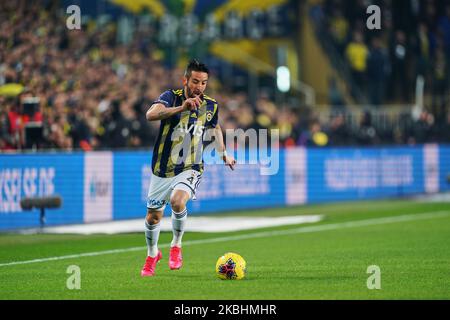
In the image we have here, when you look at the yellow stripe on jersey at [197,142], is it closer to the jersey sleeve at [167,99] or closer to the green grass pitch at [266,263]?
the jersey sleeve at [167,99]

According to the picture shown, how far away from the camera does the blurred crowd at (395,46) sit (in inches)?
1265

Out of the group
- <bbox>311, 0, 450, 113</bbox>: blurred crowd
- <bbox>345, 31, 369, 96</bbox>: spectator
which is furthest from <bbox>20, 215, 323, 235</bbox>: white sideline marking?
<bbox>345, 31, 369, 96</bbox>: spectator

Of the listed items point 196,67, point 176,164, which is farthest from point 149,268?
point 196,67

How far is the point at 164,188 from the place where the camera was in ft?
38.7

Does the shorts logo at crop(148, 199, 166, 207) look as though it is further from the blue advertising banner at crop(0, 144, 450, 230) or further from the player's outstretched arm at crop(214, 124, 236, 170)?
the blue advertising banner at crop(0, 144, 450, 230)

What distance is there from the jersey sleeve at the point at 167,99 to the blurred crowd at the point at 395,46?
68.3ft

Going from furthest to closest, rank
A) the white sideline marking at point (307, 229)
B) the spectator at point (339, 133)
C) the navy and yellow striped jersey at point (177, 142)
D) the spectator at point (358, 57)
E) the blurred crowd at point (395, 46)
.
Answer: the spectator at point (358, 57)
the blurred crowd at point (395, 46)
the spectator at point (339, 133)
the white sideline marking at point (307, 229)
the navy and yellow striped jersey at point (177, 142)

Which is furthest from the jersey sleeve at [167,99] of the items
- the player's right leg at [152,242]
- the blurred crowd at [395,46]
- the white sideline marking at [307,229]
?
the blurred crowd at [395,46]

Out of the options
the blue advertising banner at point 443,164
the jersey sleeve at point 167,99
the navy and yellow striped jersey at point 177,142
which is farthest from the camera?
the blue advertising banner at point 443,164

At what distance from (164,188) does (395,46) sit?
21.3m

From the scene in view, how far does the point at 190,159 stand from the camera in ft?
39.2

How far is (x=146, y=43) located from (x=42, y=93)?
33.4ft
